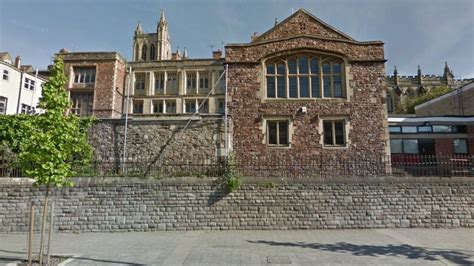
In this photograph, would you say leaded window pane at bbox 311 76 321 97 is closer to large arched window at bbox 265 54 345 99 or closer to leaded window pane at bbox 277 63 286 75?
large arched window at bbox 265 54 345 99

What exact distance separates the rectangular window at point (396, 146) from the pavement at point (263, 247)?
10.8 meters

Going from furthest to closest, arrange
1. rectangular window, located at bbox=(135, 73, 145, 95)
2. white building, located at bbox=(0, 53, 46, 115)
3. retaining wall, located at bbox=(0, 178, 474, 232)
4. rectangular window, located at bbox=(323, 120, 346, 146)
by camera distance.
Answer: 1. rectangular window, located at bbox=(135, 73, 145, 95)
2. white building, located at bbox=(0, 53, 46, 115)
3. rectangular window, located at bbox=(323, 120, 346, 146)
4. retaining wall, located at bbox=(0, 178, 474, 232)

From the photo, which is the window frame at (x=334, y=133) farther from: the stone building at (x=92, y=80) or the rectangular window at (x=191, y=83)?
the rectangular window at (x=191, y=83)

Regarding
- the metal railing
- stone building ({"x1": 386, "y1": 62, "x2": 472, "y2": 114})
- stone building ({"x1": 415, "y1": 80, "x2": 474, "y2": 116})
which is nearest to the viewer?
the metal railing

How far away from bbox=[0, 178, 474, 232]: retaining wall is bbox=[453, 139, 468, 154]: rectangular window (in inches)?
479

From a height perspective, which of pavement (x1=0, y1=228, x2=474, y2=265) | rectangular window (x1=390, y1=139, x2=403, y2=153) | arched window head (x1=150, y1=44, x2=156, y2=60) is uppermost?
arched window head (x1=150, y1=44, x2=156, y2=60)

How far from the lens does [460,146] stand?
21.6 m

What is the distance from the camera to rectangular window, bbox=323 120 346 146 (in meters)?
15.8

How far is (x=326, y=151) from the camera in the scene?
615 inches

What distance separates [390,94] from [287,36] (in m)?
48.3

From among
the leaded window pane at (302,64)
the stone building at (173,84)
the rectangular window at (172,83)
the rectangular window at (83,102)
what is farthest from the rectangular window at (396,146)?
the rectangular window at (83,102)

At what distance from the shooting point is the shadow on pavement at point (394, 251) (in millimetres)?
7535

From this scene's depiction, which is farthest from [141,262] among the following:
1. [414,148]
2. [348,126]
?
[414,148]

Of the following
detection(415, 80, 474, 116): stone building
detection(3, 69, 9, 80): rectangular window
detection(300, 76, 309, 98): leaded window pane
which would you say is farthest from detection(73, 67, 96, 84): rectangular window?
detection(415, 80, 474, 116): stone building
